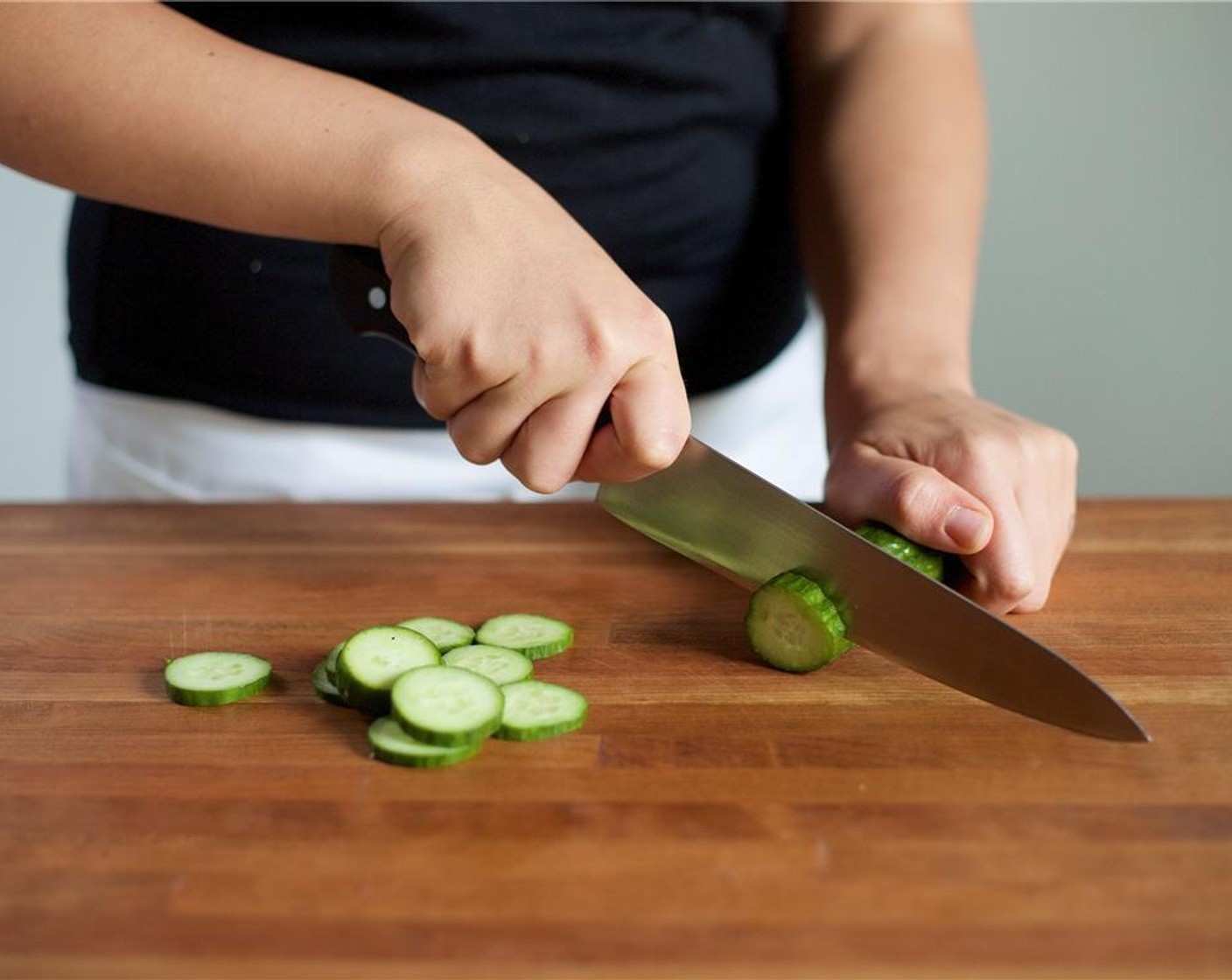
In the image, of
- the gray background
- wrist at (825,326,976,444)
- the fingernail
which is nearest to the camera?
the fingernail

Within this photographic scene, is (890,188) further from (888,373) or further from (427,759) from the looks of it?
(427,759)

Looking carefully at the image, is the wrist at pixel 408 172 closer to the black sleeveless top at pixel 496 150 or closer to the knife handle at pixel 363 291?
the knife handle at pixel 363 291

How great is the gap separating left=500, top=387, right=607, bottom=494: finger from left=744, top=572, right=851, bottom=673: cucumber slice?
22 centimetres

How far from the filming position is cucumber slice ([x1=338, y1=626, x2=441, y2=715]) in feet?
3.93

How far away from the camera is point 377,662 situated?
122 centimetres

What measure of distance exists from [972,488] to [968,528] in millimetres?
84

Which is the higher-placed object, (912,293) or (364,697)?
(912,293)

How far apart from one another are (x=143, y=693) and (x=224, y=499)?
2.12 ft

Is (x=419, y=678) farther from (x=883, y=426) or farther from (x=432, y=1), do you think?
(x=432, y=1)

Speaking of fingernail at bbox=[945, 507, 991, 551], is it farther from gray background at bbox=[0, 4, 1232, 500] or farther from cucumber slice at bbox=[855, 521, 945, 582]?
gray background at bbox=[0, 4, 1232, 500]

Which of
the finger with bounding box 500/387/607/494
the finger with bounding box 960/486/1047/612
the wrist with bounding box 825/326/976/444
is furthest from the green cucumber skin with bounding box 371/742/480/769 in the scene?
the wrist with bounding box 825/326/976/444

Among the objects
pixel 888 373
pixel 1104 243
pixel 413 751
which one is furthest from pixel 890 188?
pixel 1104 243

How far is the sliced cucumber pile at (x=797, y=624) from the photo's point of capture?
4.15 ft

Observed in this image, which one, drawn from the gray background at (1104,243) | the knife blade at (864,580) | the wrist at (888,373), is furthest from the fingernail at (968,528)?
the gray background at (1104,243)
